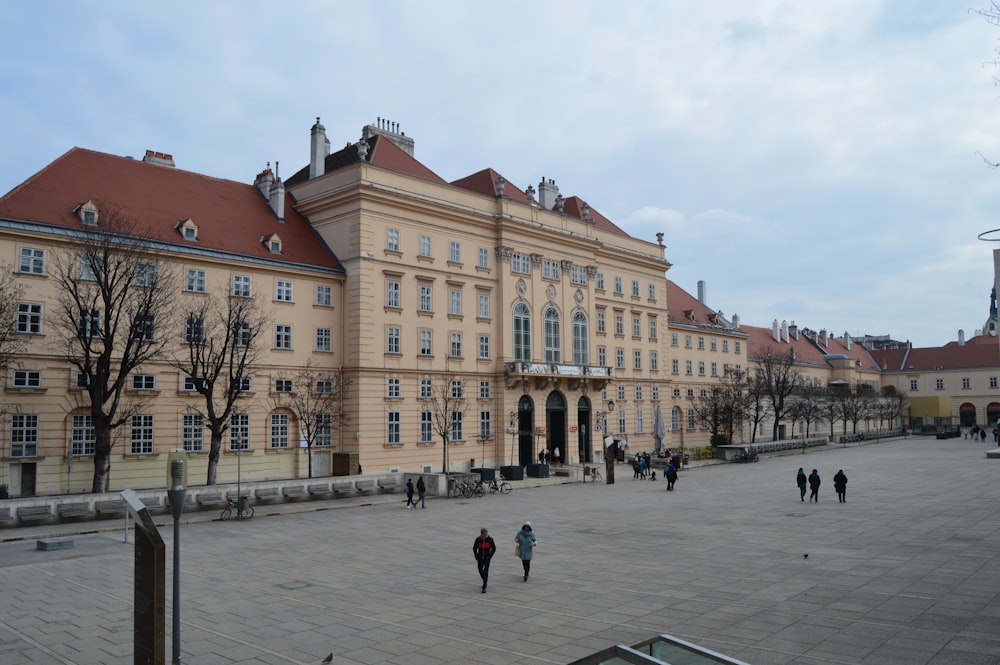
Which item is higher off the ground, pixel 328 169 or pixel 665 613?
pixel 328 169

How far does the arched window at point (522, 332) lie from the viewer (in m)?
55.0

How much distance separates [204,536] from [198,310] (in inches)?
657

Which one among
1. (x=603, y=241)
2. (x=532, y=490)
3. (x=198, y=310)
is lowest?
(x=532, y=490)

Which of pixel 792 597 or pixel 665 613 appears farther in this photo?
pixel 792 597

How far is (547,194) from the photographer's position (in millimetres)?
62906

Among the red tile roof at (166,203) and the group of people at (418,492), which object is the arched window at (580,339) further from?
the group of people at (418,492)

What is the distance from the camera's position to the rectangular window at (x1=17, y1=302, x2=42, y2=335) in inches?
1357

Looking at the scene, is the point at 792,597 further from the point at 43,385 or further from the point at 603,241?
the point at 603,241

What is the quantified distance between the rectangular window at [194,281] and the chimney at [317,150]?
13.6 metres

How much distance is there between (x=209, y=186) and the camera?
153 ft

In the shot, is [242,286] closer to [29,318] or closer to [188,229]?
[188,229]

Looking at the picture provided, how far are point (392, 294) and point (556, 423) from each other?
57.4ft

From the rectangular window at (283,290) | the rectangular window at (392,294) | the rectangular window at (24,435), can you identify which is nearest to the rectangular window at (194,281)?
the rectangular window at (283,290)

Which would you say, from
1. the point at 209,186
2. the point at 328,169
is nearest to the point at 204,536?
the point at 209,186
